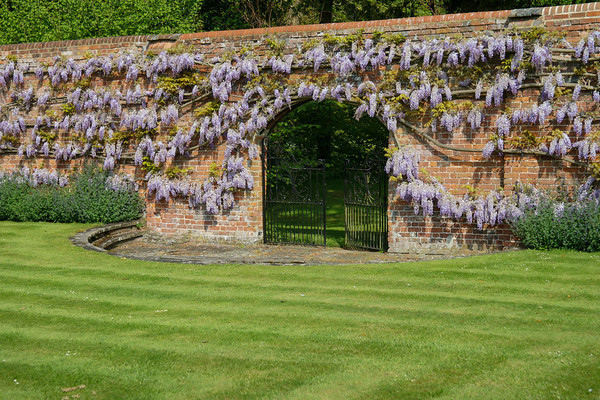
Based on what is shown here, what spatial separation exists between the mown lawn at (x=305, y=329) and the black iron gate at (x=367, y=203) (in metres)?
2.24

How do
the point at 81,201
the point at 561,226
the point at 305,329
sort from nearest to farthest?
the point at 305,329, the point at 561,226, the point at 81,201

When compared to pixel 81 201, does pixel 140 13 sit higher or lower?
higher

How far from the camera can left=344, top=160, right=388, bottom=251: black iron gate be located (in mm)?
11922

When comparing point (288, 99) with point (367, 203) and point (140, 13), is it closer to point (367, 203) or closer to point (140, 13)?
point (367, 203)

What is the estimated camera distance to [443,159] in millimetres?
11156

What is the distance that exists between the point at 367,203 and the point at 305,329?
17.9ft

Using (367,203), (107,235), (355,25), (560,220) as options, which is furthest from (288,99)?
(560,220)

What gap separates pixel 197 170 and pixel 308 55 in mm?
3127

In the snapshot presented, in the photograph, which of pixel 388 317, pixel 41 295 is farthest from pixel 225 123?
pixel 388 317

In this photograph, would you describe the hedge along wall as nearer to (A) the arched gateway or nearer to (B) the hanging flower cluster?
(B) the hanging flower cluster

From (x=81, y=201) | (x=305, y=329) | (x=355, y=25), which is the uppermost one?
(x=355, y=25)

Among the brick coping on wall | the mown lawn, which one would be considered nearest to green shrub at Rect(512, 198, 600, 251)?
the mown lawn

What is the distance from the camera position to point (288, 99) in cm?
1222

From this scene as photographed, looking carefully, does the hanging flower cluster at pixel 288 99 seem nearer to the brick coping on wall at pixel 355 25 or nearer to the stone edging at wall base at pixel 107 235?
the brick coping on wall at pixel 355 25
